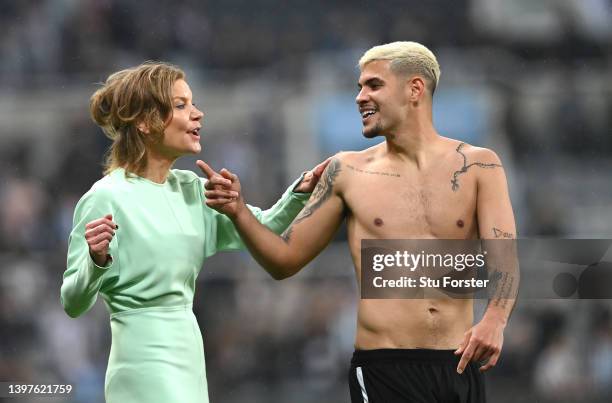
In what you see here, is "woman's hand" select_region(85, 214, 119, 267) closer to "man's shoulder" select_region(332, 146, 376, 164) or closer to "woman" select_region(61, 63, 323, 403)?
"woman" select_region(61, 63, 323, 403)

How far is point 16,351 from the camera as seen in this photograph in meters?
8.76

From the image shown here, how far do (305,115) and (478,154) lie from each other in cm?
592

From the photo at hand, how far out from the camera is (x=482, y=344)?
13.4 ft

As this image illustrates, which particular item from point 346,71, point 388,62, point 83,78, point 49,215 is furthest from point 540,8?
point 388,62

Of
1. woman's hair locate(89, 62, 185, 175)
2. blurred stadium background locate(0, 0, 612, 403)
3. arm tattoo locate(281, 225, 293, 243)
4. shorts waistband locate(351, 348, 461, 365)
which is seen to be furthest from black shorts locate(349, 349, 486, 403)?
blurred stadium background locate(0, 0, 612, 403)

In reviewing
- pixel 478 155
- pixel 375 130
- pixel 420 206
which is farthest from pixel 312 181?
pixel 478 155

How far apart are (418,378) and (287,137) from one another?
19.9 ft

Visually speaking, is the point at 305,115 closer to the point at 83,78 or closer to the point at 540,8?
the point at 83,78

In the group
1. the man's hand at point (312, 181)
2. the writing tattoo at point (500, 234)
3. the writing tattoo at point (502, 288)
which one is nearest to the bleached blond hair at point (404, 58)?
the man's hand at point (312, 181)

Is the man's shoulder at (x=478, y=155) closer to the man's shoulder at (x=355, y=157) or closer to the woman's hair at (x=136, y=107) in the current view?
the man's shoulder at (x=355, y=157)

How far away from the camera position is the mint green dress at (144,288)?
4.20 m

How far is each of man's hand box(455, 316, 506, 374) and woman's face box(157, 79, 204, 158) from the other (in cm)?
113

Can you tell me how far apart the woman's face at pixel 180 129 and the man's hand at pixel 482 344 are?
113cm

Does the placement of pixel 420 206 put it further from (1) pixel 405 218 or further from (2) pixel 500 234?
(2) pixel 500 234
